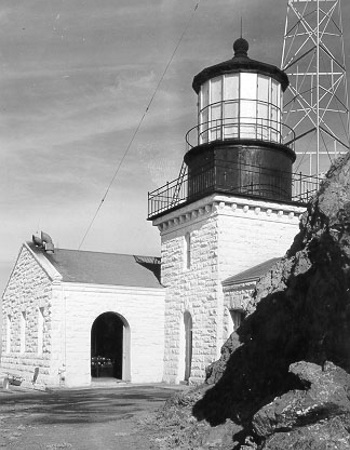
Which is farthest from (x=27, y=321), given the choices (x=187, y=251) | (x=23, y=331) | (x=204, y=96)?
(x=204, y=96)

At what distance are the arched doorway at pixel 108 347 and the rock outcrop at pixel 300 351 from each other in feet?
45.2

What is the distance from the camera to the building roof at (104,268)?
74.9ft

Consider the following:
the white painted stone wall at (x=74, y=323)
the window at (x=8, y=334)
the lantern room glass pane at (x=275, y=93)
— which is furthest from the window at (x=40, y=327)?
the lantern room glass pane at (x=275, y=93)

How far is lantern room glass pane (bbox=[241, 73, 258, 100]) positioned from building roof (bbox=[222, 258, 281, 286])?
563 centimetres

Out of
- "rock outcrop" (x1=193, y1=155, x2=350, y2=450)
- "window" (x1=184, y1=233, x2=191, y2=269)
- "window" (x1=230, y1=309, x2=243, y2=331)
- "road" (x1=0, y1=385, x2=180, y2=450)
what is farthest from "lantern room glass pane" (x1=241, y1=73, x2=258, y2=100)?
"rock outcrop" (x1=193, y1=155, x2=350, y2=450)

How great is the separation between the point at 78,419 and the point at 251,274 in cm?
863

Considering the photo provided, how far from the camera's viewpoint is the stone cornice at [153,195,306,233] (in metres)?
20.6

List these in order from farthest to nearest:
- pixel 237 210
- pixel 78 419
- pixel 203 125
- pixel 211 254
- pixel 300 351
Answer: pixel 203 125, pixel 237 210, pixel 211 254, pixel 78 419, pixel 300 351

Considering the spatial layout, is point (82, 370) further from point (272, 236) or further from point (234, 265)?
point (272, 236)

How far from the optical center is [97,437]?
32.4 ft

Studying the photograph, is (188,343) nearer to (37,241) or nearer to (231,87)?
(37,241)

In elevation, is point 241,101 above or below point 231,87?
below

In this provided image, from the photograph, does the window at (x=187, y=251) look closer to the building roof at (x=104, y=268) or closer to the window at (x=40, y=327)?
the building roof at (x=104, y=268)

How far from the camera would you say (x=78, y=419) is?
12.2 meters
